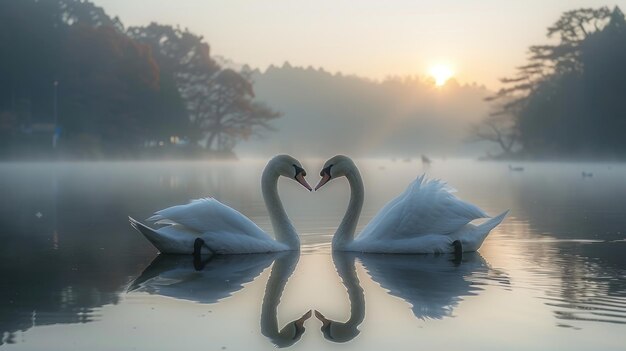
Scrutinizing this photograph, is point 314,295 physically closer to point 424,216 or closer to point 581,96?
point 424,216

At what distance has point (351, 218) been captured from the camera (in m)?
10.7

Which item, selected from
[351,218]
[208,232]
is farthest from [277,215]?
[208,232]

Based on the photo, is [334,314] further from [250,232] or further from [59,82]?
[59,82]

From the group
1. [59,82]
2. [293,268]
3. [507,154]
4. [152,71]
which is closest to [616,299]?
[293,268]

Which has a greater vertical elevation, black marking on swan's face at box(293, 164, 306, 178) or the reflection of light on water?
black marking on swan's face at box(293, 164, 306, 178)

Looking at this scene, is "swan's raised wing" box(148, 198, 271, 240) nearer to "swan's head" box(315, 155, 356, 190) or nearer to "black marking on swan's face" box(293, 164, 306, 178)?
"black marking on swan's face" box(293, 164, 306, 178)

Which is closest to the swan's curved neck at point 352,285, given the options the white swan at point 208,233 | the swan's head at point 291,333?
the swan's head at point 291,333

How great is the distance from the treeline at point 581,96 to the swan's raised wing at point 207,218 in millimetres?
62989

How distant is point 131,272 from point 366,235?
2.84m

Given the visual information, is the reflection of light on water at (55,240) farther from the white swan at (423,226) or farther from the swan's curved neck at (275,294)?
the white swan at (423,226)

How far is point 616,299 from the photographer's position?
7.20m

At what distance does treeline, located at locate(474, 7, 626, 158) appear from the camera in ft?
229

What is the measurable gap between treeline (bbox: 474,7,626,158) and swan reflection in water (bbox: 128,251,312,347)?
208ft

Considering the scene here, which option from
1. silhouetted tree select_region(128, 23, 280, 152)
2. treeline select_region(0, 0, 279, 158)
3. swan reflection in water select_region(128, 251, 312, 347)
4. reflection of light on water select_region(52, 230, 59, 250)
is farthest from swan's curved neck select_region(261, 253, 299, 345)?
silhouetted tree select_region(128, 23, 280, 152)
